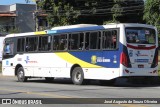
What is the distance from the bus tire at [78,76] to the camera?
75.0 ft

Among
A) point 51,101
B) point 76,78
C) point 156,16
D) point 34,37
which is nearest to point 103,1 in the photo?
point 156,16

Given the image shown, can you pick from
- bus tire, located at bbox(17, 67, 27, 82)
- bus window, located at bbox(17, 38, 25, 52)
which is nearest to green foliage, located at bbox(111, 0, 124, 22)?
bus window, located at bbox(17, 38, 25, 52)

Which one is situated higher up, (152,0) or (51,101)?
(152,0)

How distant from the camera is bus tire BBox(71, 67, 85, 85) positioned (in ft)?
75.0

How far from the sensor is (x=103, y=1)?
163 feet

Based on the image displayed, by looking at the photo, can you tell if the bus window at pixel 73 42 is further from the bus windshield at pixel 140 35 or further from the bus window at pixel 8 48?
the bus window at pixel 8 48

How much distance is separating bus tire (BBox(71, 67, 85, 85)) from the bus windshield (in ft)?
10.9

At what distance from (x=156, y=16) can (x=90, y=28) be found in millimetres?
10391

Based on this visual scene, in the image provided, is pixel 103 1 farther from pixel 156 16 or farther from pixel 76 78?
pixel 76 78

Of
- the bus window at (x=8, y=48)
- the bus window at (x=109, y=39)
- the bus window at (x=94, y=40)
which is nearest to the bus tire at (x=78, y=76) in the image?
the bus window at (x=94, y=40)

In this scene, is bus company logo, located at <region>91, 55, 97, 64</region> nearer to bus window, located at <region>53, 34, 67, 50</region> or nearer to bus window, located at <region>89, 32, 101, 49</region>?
bus window, located at <region>89, 32, 101, 49</region>

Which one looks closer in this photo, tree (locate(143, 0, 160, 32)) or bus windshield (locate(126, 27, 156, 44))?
bus windshield (locate(126, 27, 156, 44))

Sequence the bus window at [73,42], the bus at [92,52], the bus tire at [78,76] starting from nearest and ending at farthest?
the bus at [92,52] < the bus tire at [78,76] < the bus window at [73,42]

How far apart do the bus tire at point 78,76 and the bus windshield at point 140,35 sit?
333 cm
